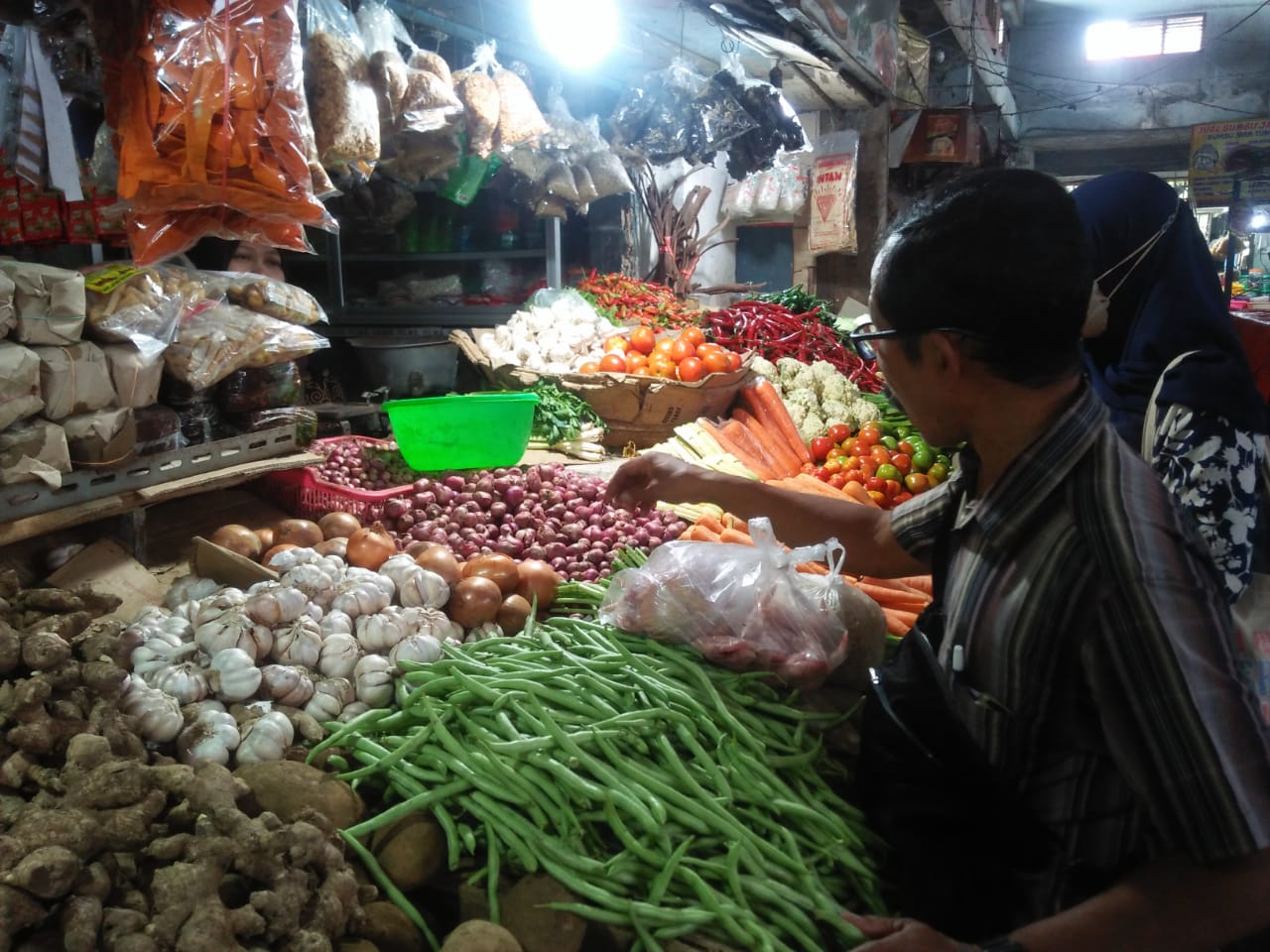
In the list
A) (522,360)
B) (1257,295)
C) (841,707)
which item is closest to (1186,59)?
(1257,295)

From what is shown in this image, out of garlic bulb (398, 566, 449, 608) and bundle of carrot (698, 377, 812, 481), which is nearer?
garlic bulb (398, 566, 449, 608)

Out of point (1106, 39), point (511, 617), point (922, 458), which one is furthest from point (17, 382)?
point (1106, 39)

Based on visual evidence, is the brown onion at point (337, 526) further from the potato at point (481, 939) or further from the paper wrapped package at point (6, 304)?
the potato at point (481, 939)

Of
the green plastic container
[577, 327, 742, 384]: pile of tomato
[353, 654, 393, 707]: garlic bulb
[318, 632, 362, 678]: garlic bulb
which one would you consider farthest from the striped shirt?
[577, 327, 742, 384]: pile of tomato

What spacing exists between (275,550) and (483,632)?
2.61ft

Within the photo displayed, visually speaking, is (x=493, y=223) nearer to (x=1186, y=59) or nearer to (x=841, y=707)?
(x=841, y=707)

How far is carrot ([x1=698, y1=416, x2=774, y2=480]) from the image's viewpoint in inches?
198

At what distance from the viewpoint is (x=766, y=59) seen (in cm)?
723

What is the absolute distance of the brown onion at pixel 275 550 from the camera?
2851mm

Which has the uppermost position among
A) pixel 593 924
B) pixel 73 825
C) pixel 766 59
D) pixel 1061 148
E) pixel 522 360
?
pixel 1061 148

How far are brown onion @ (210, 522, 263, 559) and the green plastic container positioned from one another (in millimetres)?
898

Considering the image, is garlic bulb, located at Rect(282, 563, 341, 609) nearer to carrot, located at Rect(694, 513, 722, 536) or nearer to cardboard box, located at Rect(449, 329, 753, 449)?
carrot, located at Rect(694, 513, 722, 536)

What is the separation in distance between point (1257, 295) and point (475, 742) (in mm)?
20814

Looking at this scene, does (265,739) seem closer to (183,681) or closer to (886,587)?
Answer: (183,681)
